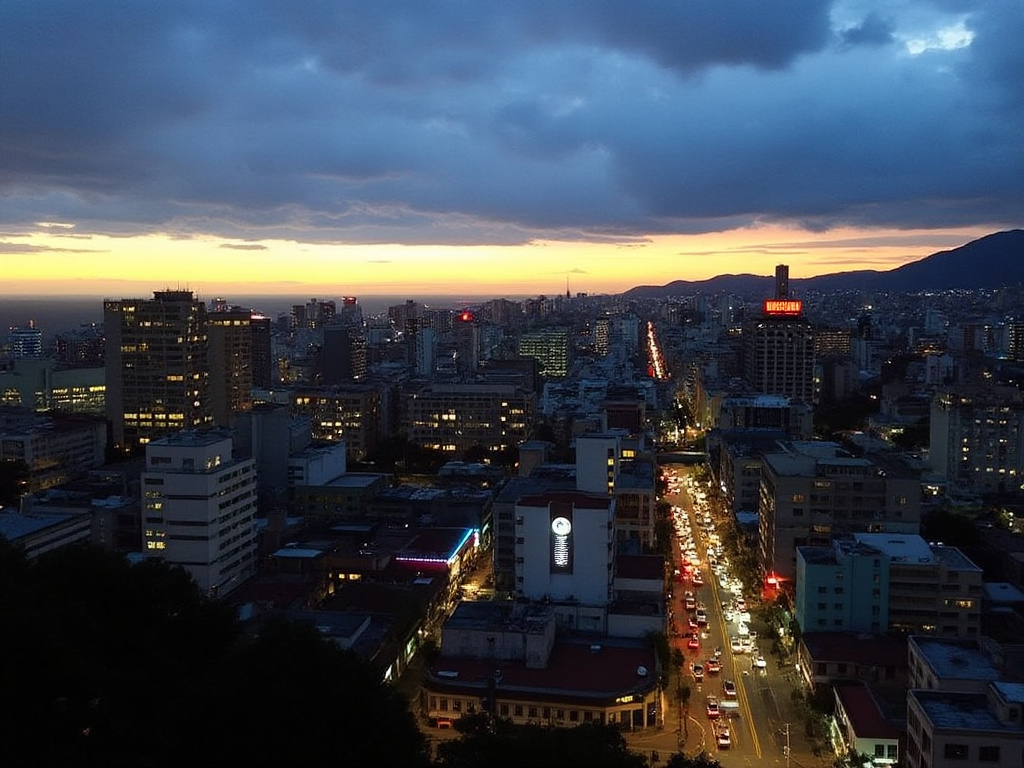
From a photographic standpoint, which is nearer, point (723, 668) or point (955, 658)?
point (955, 658)

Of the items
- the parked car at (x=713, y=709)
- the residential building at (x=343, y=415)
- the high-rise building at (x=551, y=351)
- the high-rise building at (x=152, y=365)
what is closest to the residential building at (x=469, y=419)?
the residential building at (x=343, y=415)

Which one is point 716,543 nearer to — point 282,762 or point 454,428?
point 454,428

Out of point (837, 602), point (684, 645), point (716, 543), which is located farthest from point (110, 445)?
point (837, 602)

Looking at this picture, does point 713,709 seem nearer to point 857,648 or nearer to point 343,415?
point 857,648

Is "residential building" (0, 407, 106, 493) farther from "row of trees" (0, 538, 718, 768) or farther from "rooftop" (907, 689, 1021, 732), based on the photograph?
"rooftop" (907, 689, 1021, 732)

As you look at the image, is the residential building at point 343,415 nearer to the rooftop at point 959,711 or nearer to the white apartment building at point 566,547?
the white apartment building at point 566,547

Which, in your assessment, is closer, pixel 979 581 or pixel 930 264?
pixel 979 581

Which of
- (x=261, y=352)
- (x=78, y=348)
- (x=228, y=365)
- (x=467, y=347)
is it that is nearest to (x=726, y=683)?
(x=228, y=365)
